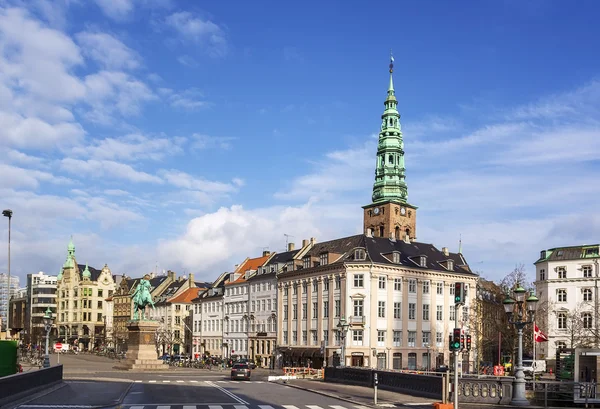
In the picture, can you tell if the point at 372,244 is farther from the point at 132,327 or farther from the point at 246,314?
the point at 132,327

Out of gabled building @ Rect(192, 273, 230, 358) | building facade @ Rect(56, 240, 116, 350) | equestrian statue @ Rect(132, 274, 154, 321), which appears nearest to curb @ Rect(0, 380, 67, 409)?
equestrian statue @ Rect(132, 274, 154, 321)

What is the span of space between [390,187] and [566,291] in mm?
41813

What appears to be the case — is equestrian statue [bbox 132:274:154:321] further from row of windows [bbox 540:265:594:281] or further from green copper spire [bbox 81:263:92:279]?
green copper spire [bbox 81:263:92:279]

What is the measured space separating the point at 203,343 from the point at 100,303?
56.7 meters

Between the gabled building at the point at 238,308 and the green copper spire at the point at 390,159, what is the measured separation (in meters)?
27.4

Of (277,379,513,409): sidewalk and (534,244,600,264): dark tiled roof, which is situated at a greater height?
(534,244,600,264): dark tiled roof

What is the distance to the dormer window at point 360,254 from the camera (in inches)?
3346

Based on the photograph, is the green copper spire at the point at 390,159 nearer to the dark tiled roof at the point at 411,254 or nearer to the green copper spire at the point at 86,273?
the dark tiled roof at the point at 411,254

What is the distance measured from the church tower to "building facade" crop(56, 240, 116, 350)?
6818 centimetres

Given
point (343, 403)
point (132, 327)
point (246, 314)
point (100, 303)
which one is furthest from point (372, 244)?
point (100, 303)

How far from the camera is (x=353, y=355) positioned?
269 feet

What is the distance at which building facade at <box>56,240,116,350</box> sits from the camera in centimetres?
16600

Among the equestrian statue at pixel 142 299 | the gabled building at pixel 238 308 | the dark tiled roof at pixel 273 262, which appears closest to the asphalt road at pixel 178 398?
the equestrian statue at pixel 142 299

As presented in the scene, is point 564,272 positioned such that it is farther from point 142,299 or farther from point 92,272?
point 92,272
